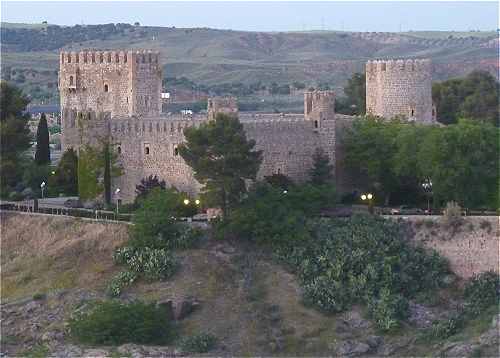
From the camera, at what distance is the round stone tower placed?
1937 inches

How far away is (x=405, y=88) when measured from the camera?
49156mm

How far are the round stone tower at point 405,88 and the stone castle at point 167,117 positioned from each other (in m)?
0.03

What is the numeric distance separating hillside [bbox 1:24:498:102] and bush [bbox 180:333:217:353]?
66011mm

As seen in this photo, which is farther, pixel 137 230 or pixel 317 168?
pixel 317 168

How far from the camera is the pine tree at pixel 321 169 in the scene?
4544cm

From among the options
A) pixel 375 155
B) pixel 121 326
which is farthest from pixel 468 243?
pixel 121 326

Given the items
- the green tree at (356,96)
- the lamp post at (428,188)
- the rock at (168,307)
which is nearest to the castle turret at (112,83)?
the green tree at (356,96)

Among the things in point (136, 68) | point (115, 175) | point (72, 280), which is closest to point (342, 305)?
point (72, 280)

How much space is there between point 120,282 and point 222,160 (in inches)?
177

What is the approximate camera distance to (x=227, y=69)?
126 meters

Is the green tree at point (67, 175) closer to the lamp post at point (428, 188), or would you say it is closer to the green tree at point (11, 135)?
the green tree at point (11, 135)

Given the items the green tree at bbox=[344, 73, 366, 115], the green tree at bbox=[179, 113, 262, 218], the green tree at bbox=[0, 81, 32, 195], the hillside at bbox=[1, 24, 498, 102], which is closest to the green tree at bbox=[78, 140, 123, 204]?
the green tree at bbox=[0, 81, 32, 195]

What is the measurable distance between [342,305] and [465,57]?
97.3m

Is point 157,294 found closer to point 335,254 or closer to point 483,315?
point 335,254
